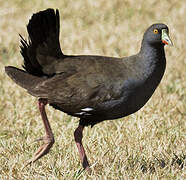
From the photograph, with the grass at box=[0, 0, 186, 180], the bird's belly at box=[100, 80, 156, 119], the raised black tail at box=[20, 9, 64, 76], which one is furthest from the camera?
the raised black tail at box=[20, 9, 64, 76]

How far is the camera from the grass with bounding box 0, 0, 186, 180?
479cm

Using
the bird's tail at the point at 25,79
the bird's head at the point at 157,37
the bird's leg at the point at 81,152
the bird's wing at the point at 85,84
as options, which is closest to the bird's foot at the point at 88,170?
the bird's leg at the point at 81,152

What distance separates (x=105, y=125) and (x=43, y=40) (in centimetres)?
164

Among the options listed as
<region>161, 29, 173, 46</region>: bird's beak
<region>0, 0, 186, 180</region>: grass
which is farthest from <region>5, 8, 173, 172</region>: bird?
<region>0, 0, 186, 180</region>: grass

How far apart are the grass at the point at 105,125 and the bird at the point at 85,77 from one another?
0.28 meters

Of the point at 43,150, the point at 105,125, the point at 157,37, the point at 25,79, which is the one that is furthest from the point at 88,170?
the point at 105,125

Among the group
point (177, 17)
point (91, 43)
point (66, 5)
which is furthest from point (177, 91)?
point (66, 5)

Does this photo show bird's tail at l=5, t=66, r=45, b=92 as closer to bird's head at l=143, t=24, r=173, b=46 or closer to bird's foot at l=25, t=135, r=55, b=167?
bird's foot at l=25, t=135, r=55, b=167

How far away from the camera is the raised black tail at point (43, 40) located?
16.1 ft

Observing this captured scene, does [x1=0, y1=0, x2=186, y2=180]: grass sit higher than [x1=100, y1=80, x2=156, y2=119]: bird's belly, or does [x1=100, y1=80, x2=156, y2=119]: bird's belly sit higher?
[x1=100, y1=80, x2=156, y2=119]: bird's belly

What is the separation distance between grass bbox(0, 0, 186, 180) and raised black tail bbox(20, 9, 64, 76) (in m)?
0.89

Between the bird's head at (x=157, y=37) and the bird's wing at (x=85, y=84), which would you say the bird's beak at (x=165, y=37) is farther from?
the bird's wing at (x=85, y=84)

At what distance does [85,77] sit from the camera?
475 cm

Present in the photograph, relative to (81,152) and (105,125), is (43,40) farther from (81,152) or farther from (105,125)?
(105,125)
